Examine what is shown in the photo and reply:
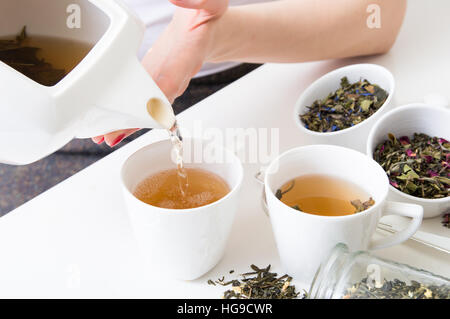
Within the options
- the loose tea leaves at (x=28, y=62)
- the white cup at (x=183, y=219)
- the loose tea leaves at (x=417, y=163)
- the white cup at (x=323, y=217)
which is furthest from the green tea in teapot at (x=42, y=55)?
the loose tea leaves at (x=417, y=163)

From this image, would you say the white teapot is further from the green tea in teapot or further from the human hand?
the human hand

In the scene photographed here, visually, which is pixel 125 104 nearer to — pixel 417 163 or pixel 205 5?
pixel 205 5

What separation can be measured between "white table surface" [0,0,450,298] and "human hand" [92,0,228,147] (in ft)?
0.41

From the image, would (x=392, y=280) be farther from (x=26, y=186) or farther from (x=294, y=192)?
(x=26, y=186)

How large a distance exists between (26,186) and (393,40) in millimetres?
1158

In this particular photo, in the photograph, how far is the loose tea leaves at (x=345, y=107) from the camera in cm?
107

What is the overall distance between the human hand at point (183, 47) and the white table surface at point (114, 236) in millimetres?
126

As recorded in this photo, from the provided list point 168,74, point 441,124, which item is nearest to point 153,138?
point 168,74

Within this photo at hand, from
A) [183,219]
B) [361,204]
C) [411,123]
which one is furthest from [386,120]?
[183,219]

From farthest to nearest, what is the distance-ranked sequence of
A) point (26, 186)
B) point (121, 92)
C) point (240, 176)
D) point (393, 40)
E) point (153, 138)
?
point (26, 186) < point (393, 40) < point (153, 138) < point (240, 176) < point (121, 92)

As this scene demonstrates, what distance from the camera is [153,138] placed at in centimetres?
112

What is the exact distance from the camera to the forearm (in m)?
1.20

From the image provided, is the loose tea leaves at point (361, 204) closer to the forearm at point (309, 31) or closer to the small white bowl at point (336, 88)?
the small white bowl at point (336, 88)

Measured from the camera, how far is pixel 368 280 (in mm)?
702
